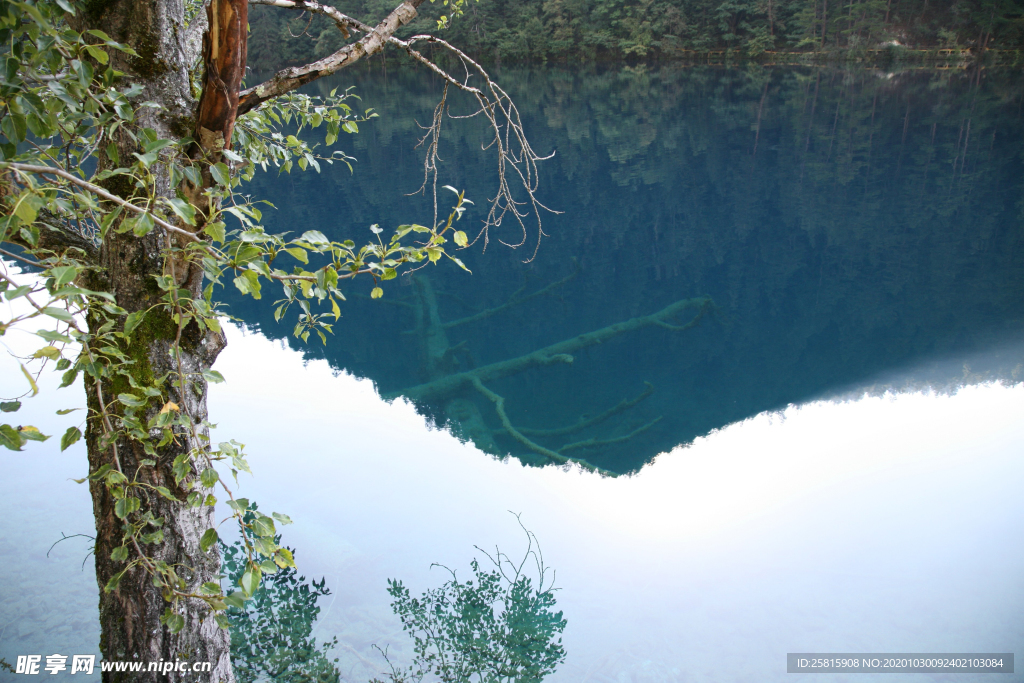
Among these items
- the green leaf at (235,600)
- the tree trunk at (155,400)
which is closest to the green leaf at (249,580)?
the green leaf at (235,600)

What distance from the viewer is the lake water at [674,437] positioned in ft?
13.0

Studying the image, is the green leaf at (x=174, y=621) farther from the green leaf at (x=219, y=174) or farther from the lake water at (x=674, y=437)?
the lake water at (x=674, y=437)

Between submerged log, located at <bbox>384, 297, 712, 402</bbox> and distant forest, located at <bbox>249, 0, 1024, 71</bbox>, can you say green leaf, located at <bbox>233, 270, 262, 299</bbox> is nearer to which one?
submerged log, located at <bbox>384, 297, 712, 402</bbox>

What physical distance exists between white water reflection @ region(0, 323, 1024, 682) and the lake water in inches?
0.9

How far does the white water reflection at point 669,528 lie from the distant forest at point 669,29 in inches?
1164

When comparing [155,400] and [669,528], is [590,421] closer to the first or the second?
[669,528]

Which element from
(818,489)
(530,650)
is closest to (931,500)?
(818,489)

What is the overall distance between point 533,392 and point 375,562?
3031mm

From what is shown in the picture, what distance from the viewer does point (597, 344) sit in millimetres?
8055

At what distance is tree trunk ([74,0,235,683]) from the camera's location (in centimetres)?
178

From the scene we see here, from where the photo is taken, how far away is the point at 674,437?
6.19 metres

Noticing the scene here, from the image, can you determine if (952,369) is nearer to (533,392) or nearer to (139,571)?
(533,392)

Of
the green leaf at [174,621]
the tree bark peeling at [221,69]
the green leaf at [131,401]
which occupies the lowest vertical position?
the green leaf at [174,621]

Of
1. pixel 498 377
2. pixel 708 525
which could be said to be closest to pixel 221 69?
pixel 708 525
